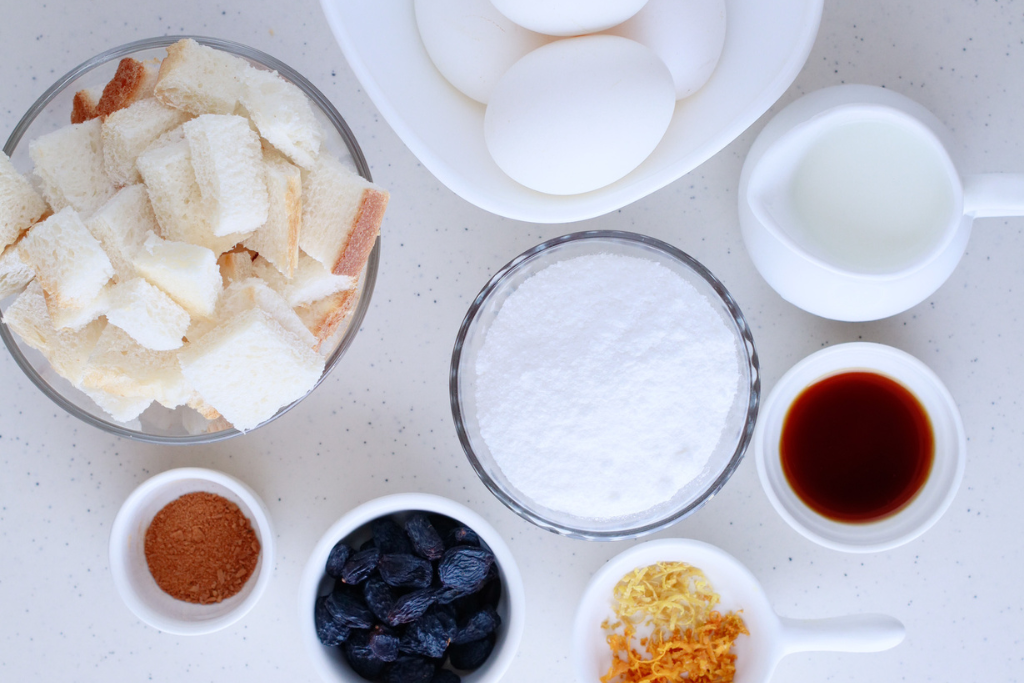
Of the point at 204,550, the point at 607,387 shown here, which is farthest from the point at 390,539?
the point at 607,387

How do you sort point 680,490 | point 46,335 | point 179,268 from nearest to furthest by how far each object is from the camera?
point 179,268 < point 46,335 < point 680,490

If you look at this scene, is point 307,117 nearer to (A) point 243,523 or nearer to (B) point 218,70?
(B) point 218,70

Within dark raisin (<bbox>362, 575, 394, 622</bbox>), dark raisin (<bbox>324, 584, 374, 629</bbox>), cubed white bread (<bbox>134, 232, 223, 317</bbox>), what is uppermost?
cubed white bread (<bbox>134, 232, 223, 317</bbox>)

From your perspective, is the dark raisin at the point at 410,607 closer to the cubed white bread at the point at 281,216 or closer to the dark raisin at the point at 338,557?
the dark raisin at the point at 338,557

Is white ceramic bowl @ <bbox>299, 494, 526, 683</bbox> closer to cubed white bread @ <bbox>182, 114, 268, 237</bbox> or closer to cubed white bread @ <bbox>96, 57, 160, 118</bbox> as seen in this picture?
cubed white bread @ <bbox>182, 114, 268, 237</bbox>

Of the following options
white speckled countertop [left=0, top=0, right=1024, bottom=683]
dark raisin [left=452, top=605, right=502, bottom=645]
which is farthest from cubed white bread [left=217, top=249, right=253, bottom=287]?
dark raisin [left=452, top=605, right=502, bottom=645]

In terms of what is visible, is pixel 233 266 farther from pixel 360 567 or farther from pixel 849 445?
pixel 849 445
